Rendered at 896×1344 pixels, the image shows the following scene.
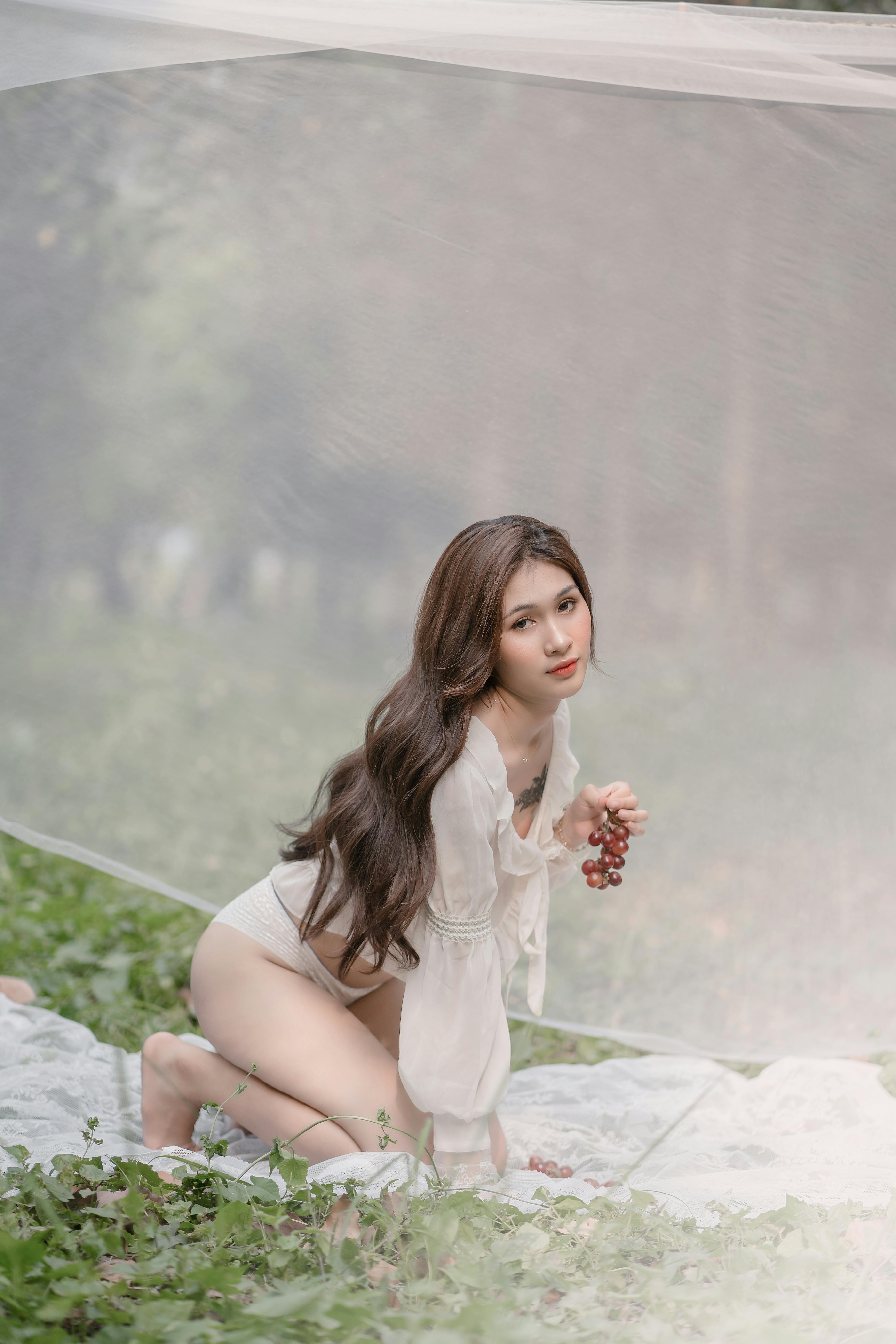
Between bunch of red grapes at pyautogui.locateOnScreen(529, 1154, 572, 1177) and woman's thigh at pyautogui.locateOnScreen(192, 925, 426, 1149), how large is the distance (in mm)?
317

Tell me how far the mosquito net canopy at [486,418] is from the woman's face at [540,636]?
2.30ft

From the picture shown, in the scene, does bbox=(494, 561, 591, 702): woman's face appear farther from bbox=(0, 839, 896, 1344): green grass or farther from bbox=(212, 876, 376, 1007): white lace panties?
bbox=(0, 839, 896, 1344): green grass

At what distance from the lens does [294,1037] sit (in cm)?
189

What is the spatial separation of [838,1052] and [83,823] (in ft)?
6.15

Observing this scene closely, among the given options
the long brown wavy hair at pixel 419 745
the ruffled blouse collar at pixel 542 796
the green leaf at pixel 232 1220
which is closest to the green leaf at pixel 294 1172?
the green leaf at pixel 232 1220

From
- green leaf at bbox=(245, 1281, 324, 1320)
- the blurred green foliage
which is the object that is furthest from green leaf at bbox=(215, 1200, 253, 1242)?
the blurred green foliage

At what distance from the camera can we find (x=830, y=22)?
186 centimetres

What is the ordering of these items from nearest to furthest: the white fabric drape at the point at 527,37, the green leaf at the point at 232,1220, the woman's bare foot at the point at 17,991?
the green leaf at the point at 232,1220
the white fabric drape at the point at 527,37
the woman's bare foot at the point at 17,991

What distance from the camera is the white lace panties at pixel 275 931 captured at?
6.51ft

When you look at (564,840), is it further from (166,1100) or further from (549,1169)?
(166,1100)

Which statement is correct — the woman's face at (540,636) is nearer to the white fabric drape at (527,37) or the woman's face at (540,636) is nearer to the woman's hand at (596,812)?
the woman's hand at (596,812)

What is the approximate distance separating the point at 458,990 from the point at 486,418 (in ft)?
4.14

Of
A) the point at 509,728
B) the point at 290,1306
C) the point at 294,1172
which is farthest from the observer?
the point at 509,728

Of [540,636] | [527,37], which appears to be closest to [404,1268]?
[540,636]
